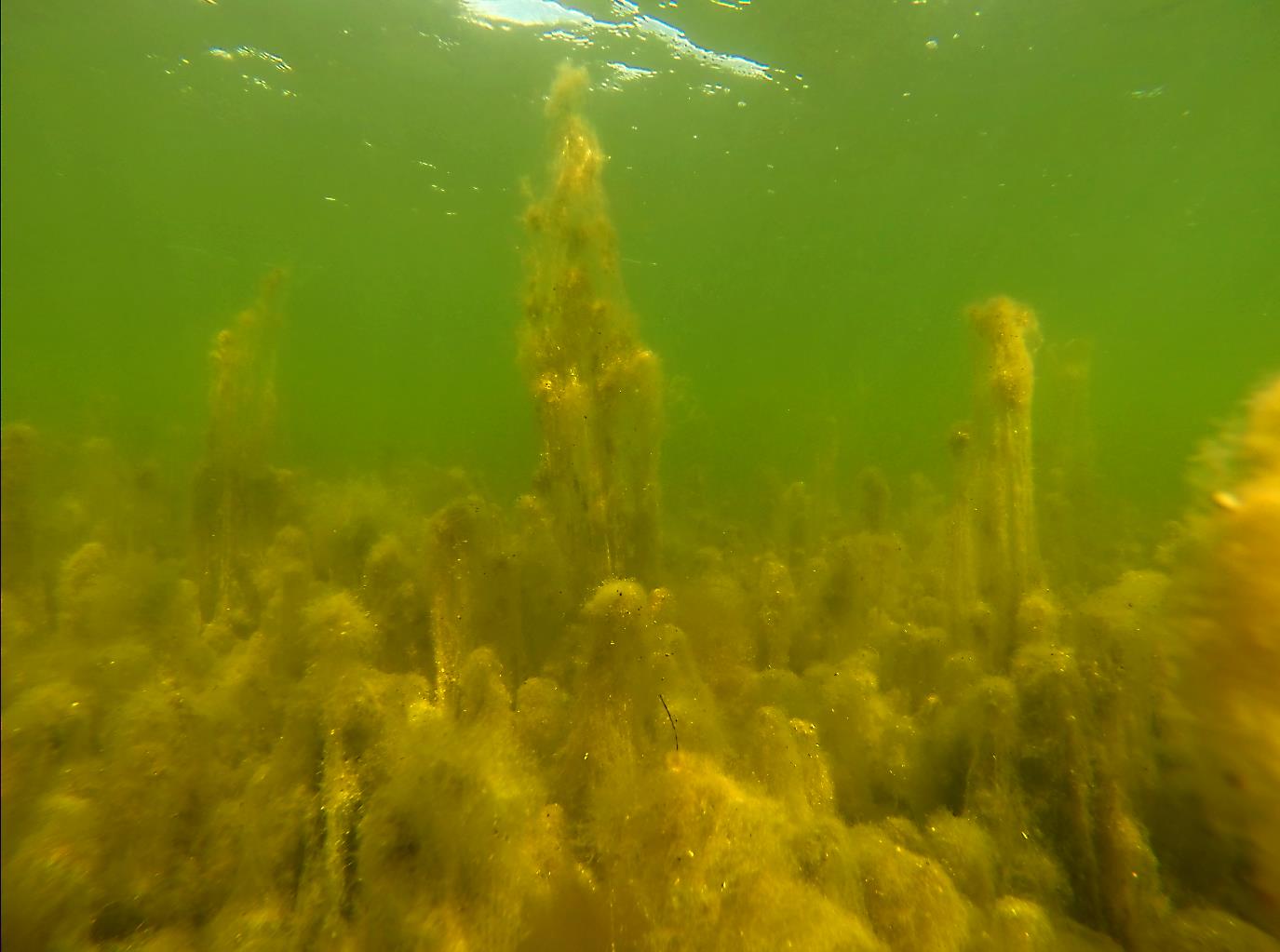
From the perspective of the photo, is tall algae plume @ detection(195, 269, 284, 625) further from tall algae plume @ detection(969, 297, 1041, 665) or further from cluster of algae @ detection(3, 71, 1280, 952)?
tall algae plume @ detection(969, 297, 1041, 665)

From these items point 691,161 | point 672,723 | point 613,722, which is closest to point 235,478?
point 613,722

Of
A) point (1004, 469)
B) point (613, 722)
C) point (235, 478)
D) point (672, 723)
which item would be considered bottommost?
point (235, 478)

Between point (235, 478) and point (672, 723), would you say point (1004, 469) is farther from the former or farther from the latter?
point (235, 478)

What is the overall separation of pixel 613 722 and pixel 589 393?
2470mm

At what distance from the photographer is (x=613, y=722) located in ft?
12.3

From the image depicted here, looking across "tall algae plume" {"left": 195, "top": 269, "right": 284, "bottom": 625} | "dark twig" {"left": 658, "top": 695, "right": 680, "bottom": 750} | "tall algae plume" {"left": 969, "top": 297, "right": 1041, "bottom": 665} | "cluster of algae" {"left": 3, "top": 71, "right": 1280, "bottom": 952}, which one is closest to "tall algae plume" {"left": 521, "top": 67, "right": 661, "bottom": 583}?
"cluster of algae" {"left": 3, "top": 71, "right": 1280, "bottom": 952}

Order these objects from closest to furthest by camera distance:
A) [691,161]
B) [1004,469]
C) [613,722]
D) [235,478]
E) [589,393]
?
[613,722], [589,393], [1004,469], [235,478], [691,161]

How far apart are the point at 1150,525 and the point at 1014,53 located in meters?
10.3

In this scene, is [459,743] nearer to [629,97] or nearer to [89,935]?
[89,935]

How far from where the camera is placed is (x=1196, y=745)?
232 centimetres

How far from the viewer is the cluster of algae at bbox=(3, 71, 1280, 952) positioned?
2562 millimetres

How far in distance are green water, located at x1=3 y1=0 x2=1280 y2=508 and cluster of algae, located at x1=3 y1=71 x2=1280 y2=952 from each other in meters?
1.37

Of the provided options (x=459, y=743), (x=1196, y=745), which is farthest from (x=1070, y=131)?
(x=459, y=743)

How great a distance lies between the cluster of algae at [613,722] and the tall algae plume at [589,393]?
33 millimetres
